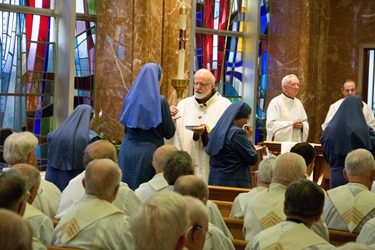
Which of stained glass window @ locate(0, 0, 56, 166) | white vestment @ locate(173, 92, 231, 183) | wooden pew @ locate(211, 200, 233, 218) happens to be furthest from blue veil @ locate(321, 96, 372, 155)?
stained glass window @ locate(0, 0, 56, 166)

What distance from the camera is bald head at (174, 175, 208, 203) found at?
545 cm

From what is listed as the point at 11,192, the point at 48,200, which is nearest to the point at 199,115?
the point at 48,200

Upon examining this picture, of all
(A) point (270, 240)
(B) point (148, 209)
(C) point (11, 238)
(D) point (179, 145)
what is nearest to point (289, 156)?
(A) point (270, 240)

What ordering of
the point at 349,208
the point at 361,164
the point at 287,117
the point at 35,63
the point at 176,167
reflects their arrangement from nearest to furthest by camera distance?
the point at 176,167 → the point at 349,208 → the point at 361,164 → the point at 35,63 → the point at 287,117

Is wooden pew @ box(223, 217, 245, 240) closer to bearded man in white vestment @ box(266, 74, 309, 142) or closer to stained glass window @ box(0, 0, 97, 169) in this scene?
stained glass window @ box(0, 0, 97, 169)

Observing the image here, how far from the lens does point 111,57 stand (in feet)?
41.8

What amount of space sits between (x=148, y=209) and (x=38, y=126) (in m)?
8.81

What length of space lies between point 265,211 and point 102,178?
1.41m

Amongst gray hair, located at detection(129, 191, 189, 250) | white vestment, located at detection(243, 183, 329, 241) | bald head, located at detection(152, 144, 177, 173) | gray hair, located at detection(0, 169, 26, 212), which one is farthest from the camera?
bald head, located at detection(152, 144, 177, 173)

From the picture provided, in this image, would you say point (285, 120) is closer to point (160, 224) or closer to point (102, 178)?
point (102, 178)

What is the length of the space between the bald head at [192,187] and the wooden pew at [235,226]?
146 centimetres

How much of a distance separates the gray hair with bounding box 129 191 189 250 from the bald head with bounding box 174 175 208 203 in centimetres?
172

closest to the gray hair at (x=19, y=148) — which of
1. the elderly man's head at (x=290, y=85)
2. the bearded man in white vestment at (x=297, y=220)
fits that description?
the bearded man in white vestment at (x=297, y=220)

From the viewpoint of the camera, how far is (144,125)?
978 centimetres
